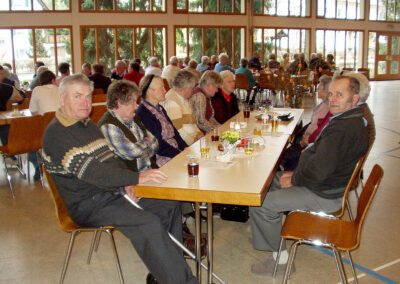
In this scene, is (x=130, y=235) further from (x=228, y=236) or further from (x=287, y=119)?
(x=287, y=119)

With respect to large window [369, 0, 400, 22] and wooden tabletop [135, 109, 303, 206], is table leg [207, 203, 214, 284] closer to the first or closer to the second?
wooden tabletop [135, 109, 303, 206]

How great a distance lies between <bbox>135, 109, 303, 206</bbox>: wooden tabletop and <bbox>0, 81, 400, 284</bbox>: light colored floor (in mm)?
795

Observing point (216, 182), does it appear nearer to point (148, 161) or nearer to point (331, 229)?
point (331, 229)

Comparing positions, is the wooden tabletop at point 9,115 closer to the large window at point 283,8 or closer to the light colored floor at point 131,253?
the light colored floor at point 131,253

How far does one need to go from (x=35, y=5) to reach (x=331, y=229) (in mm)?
13864

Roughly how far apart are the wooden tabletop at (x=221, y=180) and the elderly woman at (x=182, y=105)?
1036 mm

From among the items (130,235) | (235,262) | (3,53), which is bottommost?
(235,262)

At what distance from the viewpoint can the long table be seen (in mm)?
2283

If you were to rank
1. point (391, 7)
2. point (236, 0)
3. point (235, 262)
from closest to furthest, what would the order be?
point (235, 262), point (236, 0), point (391, 7)

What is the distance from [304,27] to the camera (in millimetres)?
19141

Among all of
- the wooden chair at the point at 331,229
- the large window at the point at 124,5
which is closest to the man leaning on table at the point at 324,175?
the wooden chair at the point at 331,229

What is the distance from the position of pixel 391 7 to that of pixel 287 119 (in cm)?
1951

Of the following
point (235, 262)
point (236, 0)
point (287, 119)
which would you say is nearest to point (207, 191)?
point (235, 262)

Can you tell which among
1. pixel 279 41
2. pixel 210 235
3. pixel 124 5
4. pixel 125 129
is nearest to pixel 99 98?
pixel 125 129
